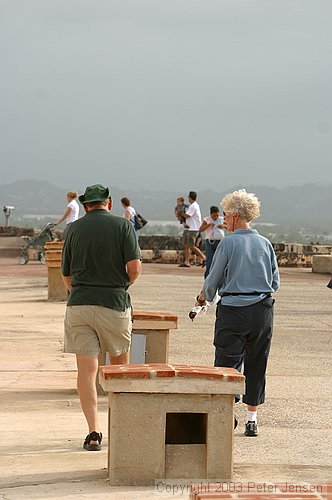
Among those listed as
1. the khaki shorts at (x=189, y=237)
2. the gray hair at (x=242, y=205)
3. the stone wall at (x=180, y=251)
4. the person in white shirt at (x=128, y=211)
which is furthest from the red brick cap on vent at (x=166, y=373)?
the stone wall at (x=180, y=251)

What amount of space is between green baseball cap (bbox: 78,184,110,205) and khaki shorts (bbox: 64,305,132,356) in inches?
28.1

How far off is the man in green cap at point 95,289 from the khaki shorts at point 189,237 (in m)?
21.1

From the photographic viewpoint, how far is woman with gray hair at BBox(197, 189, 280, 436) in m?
8.88

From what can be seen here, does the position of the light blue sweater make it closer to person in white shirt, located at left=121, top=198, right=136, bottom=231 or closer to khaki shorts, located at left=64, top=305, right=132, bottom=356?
khaki shorts, located at left=64, top=305, right=132, bottom=356

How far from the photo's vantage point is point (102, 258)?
841 cm

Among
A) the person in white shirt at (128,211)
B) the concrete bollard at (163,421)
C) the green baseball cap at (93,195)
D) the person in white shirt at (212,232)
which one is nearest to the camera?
the concrete bollard at (163,421)

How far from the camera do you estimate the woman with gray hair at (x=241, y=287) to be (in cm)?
888

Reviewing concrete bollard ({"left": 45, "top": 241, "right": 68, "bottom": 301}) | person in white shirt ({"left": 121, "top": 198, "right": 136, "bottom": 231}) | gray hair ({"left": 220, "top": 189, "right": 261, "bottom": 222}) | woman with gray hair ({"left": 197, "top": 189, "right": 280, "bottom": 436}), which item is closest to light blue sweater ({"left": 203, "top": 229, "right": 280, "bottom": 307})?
woman with gray hair ({"left": 197, "top": 189, "right": 280, "bottom": 436})

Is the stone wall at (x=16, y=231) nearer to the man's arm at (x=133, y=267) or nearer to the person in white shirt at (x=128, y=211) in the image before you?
the person in white shirt at (x=128, y=211)

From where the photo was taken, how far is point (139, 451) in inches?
289

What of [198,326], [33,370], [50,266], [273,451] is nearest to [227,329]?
[273,451]

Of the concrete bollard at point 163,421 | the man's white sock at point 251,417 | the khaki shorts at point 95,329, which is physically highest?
the khaki shorts at point 95,329

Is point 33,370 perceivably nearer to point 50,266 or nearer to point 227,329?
point 227,329

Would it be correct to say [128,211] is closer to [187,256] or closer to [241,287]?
[187,256]
